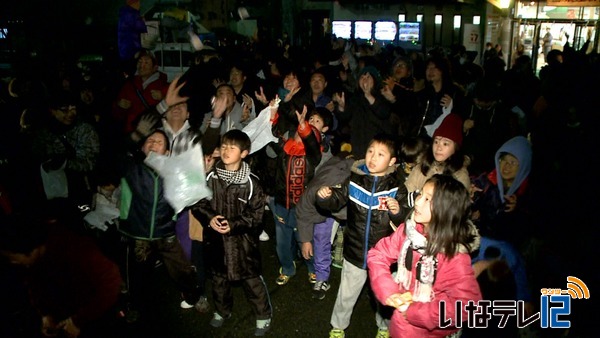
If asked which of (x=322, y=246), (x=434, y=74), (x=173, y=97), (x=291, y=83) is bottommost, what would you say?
(x=322, y=246)

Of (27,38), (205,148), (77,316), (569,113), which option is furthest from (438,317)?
(27,38)

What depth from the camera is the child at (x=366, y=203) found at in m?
3.75

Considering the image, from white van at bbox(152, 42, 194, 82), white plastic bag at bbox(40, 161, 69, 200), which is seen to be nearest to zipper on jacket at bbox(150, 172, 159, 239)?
white plastic bag at bbox(40, 161, 69, 200)

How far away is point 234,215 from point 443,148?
6.61 ft

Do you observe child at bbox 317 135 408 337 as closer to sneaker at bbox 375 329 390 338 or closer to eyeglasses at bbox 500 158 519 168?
sneaker at bbox 375 329 390 338

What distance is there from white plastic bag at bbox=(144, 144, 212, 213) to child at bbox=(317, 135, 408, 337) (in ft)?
3.34

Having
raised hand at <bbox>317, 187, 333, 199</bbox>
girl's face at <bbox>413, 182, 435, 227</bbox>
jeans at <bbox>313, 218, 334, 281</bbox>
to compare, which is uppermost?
girl's face at <bbox>413, 182, 435, 227</bbox>

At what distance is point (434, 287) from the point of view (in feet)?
9.55

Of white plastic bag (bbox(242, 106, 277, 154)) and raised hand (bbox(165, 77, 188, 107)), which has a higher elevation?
raised hand (bbox(165, 77, 188, 107))

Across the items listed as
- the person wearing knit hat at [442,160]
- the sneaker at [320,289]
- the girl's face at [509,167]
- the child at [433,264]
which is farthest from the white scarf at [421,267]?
the sneaker at [320,289]

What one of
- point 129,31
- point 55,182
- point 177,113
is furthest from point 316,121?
point 129,31

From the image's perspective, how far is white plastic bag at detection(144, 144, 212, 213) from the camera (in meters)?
3.93

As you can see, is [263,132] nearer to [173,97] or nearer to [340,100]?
[173,97]

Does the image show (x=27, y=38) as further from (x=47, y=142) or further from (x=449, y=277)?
(x=449, y=277)
